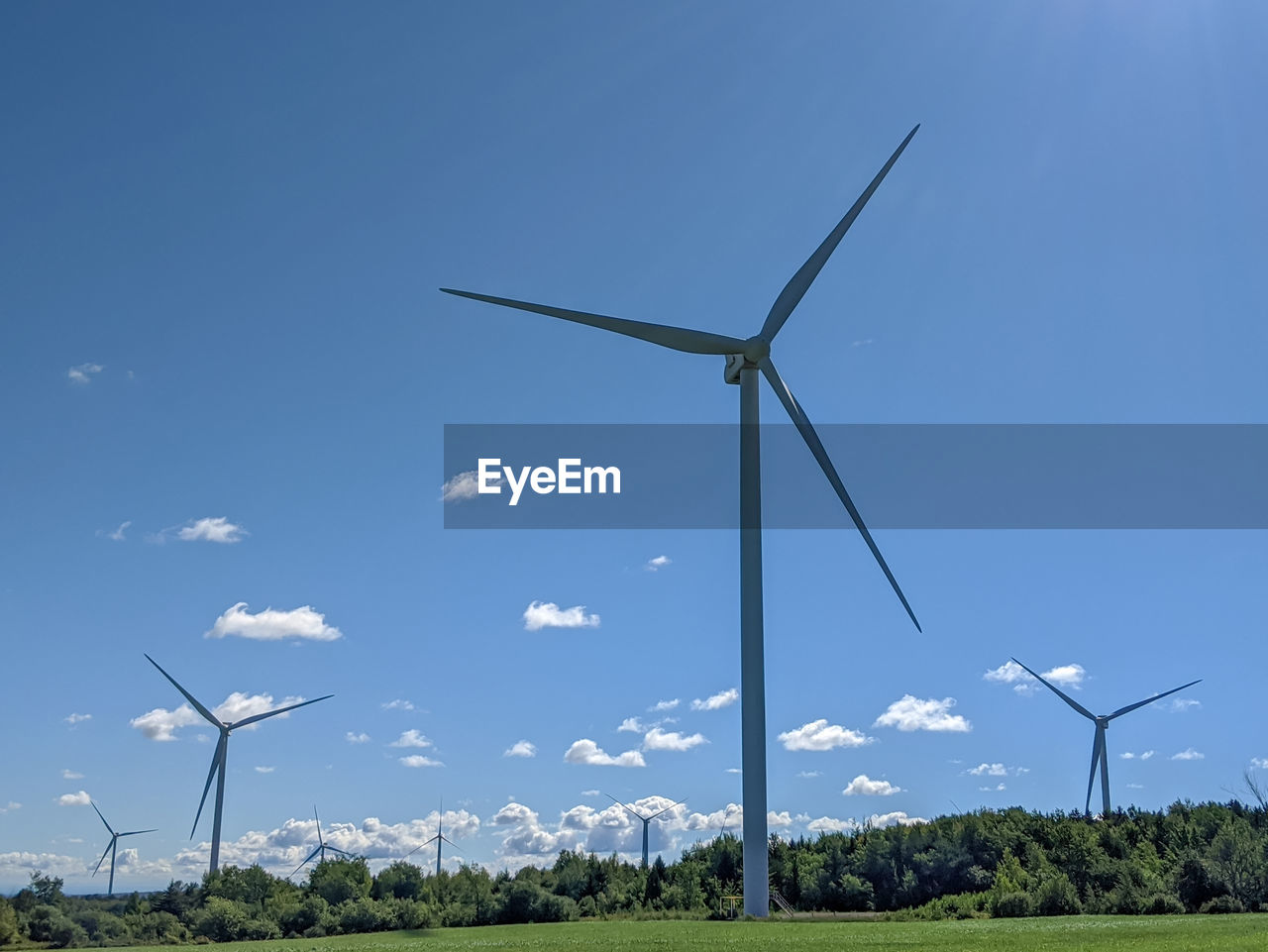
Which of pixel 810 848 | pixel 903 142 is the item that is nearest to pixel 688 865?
pixel 810 848

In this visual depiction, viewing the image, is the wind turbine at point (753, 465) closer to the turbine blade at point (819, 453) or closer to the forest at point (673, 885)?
the turbine blade at point (819, 453)

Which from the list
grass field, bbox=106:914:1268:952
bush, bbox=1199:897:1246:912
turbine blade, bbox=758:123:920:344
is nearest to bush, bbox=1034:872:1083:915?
bush, bbox=1199:897:1246:912

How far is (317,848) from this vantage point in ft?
269

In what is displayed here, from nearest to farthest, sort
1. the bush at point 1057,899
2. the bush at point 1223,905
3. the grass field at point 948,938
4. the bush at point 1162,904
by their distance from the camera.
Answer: the grass field at point 948,938
the bush at point 1223,905
the bush at point 1162,904
the bush at point 1057,899

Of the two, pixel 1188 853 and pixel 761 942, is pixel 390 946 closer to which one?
pixel 761 942

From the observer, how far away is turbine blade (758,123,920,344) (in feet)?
154

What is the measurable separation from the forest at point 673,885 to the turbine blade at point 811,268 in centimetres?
2699

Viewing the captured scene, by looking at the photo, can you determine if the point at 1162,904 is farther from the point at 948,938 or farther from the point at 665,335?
the point at 665,335

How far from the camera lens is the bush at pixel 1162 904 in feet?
149

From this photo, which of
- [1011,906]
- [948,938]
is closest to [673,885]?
[1011,906]

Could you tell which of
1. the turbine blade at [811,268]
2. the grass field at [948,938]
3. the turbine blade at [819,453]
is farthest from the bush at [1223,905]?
the turbine blade at [811,268]

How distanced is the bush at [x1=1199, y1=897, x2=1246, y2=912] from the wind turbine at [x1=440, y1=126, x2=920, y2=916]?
17423 mm

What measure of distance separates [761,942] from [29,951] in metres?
45.6

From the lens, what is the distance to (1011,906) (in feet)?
158
